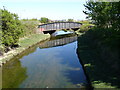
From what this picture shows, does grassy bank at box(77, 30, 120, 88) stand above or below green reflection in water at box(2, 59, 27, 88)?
above

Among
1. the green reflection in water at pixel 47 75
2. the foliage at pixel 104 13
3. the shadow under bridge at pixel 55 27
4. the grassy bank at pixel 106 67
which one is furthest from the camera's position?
the shadow under bridge at pixel 55 27

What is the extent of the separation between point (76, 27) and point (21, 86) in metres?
63.4

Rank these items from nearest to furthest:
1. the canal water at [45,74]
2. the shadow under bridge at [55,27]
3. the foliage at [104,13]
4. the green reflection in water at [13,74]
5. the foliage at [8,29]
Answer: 1. the canal water at [45,74]
2. the green reflection in water at [13,74]
3. the foliage at [104,13]
4. the foliage at [8,29]
5. the shadow under bridge at [55,27]

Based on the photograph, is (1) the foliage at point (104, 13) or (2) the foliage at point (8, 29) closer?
(1) the foliage at point (104, 13)

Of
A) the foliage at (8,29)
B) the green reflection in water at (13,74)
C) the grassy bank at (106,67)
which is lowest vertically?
the green reflection in water at (13,74)

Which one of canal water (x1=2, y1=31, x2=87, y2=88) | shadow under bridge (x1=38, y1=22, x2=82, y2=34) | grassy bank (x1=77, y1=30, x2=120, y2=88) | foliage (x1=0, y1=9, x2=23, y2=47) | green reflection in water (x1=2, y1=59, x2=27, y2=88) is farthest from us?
shadow under bridge (x1=38, y1=22, x2=82, y2=34)

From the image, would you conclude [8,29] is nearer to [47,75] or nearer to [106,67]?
[47,75]

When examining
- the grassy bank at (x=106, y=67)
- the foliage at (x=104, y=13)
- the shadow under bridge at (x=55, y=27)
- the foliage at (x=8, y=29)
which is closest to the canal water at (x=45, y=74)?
the grassy bank at (x=106, y=67)

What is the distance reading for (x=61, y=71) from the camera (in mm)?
20984

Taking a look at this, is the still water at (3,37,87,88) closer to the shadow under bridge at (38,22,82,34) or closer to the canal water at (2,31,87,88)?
the canal water at (2,31,87,88)

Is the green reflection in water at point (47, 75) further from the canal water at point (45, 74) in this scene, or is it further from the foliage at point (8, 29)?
the foliage at point (8, 29)

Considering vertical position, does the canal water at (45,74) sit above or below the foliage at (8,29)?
below

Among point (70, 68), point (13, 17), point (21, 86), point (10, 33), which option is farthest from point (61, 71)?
point (13, 17)

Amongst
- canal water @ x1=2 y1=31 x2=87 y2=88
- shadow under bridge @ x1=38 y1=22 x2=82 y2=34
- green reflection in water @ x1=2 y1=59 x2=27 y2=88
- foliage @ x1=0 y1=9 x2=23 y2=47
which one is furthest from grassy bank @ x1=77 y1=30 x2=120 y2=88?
shadow under bridge @ x1=38 y1=22 x2=82 y2=34
